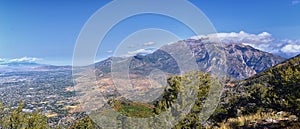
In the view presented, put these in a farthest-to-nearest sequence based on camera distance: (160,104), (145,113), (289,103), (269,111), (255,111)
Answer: (255,111), (269,111), (145,113), (160,104), (289,103)

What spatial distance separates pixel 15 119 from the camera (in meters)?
21.4

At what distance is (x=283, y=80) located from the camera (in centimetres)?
1562

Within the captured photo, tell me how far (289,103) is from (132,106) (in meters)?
11.3

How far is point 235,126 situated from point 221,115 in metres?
4.46

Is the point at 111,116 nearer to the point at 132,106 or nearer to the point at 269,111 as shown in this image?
the point at 132,106

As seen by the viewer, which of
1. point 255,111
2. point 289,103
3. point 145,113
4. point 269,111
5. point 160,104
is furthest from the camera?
point 255,111

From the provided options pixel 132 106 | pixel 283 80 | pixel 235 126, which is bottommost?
pixel 235 126

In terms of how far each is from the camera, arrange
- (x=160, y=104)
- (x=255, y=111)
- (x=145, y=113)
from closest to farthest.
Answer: (x=160, y=104)
(x=145, y=113)
(x=255, y=111)

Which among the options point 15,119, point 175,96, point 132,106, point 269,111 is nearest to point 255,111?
point 269,111

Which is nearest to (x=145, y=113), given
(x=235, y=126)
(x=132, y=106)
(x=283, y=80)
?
(x=132, y=106)

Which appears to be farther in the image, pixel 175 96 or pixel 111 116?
pixel 111 116

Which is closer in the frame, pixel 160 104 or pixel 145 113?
pixel 160 104

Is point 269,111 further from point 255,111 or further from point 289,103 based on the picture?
point 289,103

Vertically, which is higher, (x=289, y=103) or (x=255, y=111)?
(x=289, y=103)
